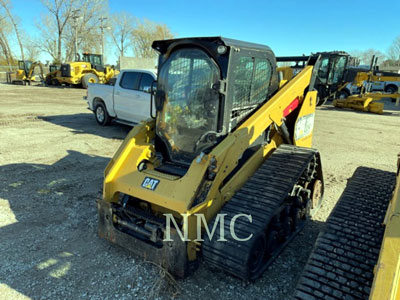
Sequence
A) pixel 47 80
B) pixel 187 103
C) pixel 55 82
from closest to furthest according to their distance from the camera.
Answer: pixel 187 103 < pixel 55 82 < pixel 47 80

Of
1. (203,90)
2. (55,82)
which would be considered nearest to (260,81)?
(203,90)

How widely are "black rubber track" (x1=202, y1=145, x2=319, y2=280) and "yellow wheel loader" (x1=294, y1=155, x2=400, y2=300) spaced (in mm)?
490

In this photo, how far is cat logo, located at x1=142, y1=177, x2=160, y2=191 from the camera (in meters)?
3.19

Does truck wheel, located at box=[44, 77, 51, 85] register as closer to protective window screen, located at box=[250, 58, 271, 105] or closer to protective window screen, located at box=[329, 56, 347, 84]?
protective window screen, located at box=[329, 56, 347, 84]

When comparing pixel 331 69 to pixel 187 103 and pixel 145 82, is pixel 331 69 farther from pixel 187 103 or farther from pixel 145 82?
pixel 187 103

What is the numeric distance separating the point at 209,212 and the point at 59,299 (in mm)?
1545

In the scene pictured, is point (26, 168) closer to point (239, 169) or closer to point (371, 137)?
point (239, 169)

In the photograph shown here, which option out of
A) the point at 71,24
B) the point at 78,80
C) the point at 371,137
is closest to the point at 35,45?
the point at 71,24

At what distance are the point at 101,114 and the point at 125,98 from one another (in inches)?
66.5

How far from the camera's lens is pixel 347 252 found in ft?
8.00


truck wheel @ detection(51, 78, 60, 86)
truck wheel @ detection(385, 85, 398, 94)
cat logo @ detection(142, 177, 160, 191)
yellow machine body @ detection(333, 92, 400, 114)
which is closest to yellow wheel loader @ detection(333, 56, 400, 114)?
yellow machine body @ detection(333, 92, 400, 114)

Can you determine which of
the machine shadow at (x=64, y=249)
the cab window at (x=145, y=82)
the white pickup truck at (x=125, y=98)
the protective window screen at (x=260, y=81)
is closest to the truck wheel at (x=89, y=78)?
the white pickup truck at (x=125, y=98)

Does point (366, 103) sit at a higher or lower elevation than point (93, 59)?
lower

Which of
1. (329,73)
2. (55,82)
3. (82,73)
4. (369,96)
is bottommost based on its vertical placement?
(55,82)
